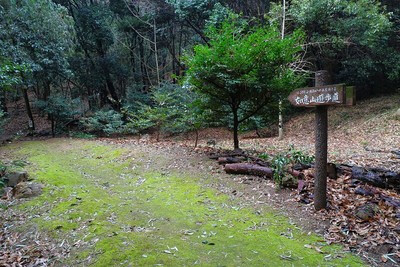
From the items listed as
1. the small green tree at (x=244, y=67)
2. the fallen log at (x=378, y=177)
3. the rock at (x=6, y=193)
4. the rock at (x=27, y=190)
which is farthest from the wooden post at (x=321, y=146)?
the rock at (x=6, y=193)

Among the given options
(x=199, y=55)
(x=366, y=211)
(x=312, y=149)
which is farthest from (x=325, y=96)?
(x=312, y=149)

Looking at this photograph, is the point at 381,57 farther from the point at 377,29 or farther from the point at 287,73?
the point at 287,73

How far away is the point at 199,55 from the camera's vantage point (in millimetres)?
6672

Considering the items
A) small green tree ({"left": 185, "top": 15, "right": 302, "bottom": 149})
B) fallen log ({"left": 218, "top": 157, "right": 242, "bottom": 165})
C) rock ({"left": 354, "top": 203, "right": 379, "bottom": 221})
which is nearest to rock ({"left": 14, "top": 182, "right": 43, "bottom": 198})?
fallen log ({"left": 218, "top": 157, "right": 242, "bottom": 165})

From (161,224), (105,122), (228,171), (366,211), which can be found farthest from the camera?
(105,122)

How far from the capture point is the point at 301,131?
566 inches

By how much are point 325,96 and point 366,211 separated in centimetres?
187

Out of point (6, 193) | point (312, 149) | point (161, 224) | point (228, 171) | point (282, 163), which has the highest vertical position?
point (282, 163)

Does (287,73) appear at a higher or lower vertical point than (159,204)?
higher

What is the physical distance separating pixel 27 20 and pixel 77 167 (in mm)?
7896

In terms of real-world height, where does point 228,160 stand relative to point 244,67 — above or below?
below

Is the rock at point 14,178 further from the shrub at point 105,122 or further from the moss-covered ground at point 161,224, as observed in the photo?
the shrub at point 105,122

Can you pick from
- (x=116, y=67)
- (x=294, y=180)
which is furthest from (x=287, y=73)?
(x=116, y=67)

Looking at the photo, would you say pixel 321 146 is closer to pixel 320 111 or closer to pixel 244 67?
pixel 320 111
